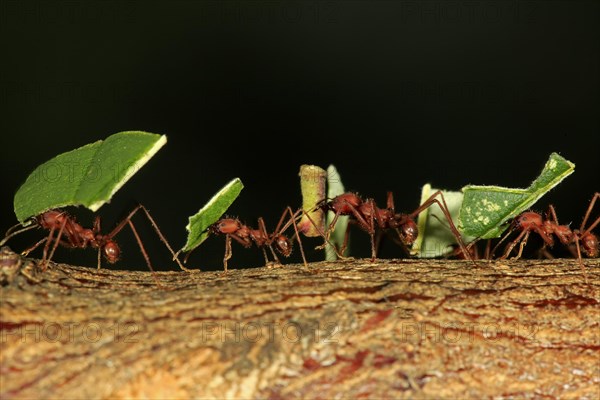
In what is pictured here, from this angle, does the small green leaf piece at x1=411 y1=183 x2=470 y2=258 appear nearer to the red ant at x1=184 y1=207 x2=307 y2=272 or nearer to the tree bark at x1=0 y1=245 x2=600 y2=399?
the tree bark at x1=0 y1=245 x2=600 y2=399

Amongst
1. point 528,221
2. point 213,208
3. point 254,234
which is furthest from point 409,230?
point 213,208

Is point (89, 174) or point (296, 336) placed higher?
point (89, 174)

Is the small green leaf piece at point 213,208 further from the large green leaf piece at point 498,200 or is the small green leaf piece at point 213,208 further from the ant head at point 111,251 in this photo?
the ant head at point 111,251

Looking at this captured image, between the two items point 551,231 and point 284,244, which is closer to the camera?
point 551,231

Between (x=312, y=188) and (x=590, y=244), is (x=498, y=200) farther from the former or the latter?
(x=590, y=244)

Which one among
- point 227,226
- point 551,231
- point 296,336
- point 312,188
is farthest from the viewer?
point 227,226

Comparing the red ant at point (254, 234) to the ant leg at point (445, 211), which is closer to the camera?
the ant leg at point (445, 211)

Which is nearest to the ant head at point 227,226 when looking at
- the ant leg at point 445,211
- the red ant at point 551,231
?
the ant leg at point 445,211
